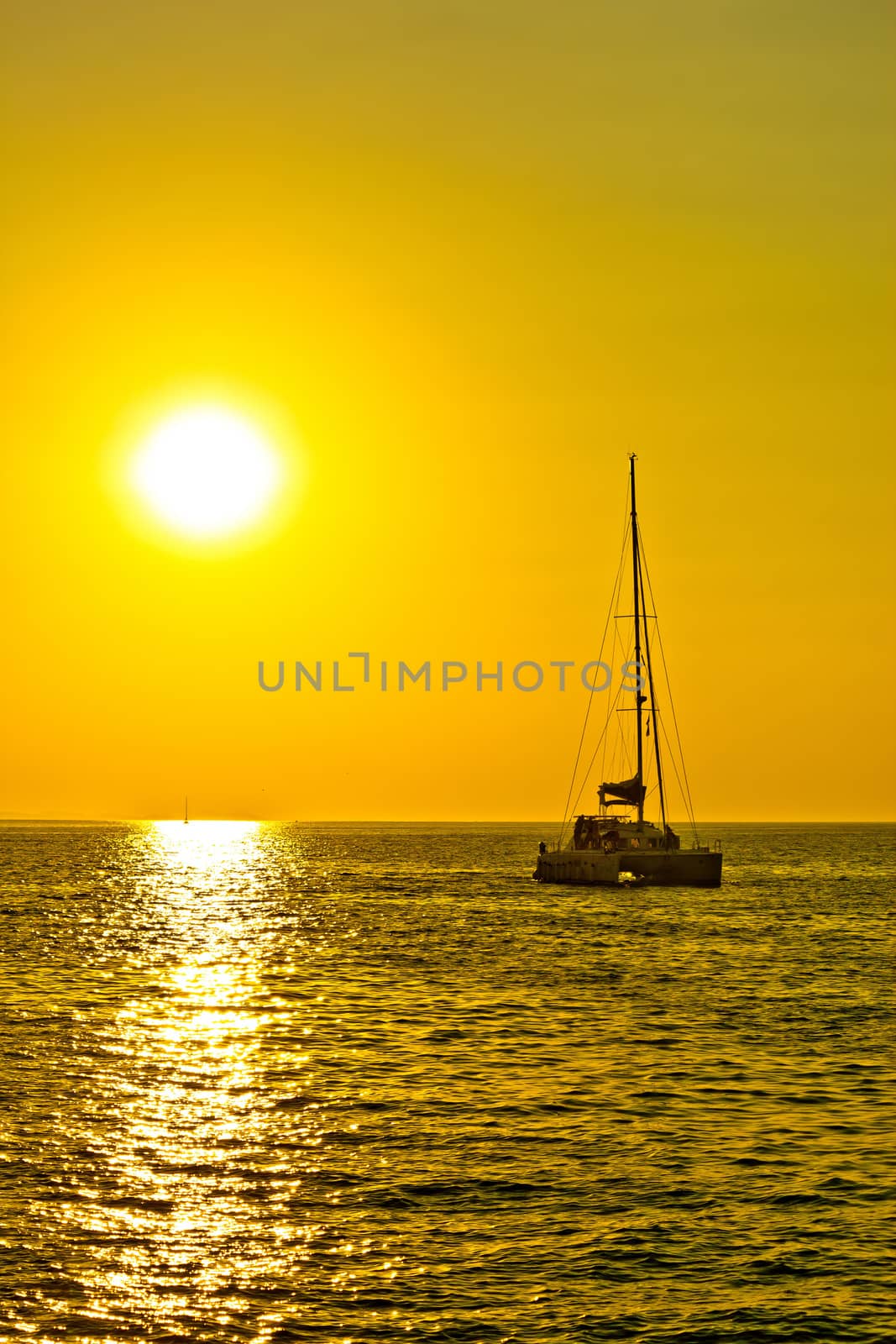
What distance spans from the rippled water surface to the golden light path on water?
0.08 meters

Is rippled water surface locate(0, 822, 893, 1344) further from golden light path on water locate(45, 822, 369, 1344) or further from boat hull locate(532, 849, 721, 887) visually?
boat hull locate(532, 849, 721, 887)

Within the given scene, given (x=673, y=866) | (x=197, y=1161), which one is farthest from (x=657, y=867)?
(x=197, y=1161)

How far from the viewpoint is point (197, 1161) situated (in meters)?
23.9

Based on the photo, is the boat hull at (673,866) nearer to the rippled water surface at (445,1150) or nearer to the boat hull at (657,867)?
the boat hull at (657,867)

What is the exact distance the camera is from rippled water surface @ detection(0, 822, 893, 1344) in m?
17.6

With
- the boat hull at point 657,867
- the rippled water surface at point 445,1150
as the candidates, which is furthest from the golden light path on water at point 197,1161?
the boat hull at point 657,867

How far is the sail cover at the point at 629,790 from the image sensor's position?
9675 centimetres

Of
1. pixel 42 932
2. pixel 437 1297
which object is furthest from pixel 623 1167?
pixel 42 932

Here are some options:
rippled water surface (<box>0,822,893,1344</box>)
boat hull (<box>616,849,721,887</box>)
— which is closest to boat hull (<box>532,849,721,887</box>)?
boat hull (<box>616,849,721,887</box>)

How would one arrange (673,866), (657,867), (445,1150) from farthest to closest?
1. (673,866)
2. (657,867)
3. (445,1150)

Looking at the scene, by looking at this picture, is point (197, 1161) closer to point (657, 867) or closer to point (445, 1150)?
point (445, 1150)

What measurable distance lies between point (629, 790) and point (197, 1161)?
246 feet

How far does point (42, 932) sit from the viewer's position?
72.1 metres

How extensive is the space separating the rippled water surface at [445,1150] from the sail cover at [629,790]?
38.6 m
